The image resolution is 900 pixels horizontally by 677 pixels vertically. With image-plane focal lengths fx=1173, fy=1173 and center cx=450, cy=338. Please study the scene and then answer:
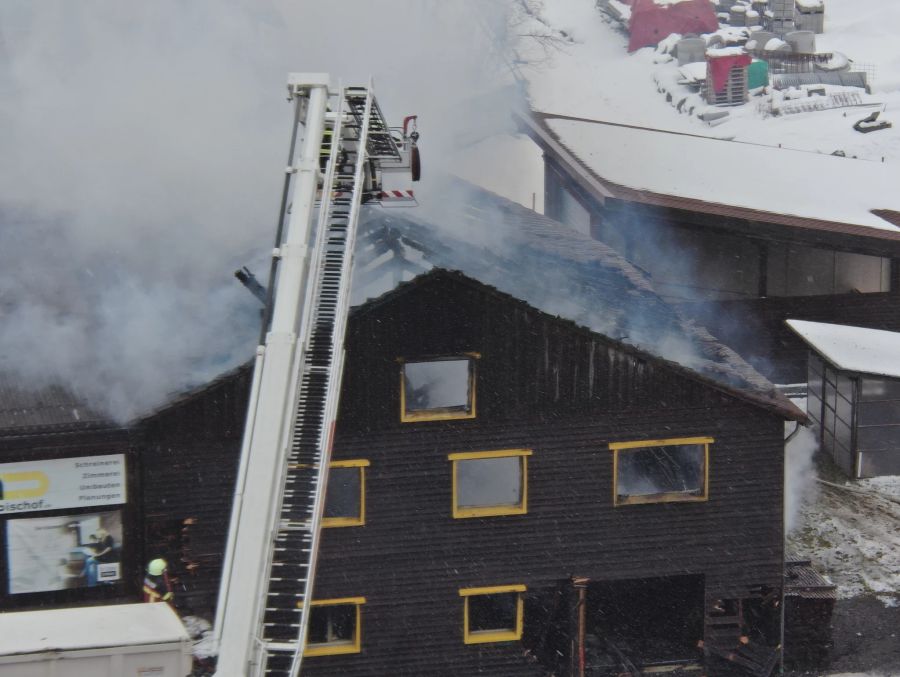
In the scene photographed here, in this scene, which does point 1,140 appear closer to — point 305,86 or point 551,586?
point 305,86

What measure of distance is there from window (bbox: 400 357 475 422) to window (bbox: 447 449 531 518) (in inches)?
21.6

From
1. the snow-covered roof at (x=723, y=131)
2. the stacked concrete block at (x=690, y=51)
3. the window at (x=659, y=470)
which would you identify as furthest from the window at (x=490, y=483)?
the stacked concrete block at (x=690, y=51)

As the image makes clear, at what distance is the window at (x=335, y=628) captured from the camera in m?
13.9

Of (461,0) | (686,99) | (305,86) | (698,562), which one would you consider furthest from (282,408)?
(686,99)

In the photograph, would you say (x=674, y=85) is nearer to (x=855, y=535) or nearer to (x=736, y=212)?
(x=736, y=212)

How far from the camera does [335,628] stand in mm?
14258

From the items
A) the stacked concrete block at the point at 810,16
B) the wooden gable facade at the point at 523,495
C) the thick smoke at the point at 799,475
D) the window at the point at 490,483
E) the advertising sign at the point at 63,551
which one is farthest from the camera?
the stacked concrete block at the point at 810,16

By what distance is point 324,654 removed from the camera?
45.6 ft

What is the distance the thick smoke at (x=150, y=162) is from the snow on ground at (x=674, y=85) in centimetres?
1899

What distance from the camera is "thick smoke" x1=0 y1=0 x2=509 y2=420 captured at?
14.3 m

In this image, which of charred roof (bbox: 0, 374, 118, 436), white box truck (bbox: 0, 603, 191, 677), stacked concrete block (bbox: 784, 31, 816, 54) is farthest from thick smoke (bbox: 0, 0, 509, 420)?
stacked concrete block (bbox: 784, 31, 816, 54)

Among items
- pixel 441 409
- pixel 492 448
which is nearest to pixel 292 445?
pixel 441 409

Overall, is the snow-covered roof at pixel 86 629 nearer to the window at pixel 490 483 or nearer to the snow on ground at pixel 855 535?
the window at pixel 490 483

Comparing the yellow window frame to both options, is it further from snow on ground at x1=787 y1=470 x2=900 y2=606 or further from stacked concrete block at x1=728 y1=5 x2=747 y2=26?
stacked concrete block at x1=728 y1=5 x2=747 y2=26
